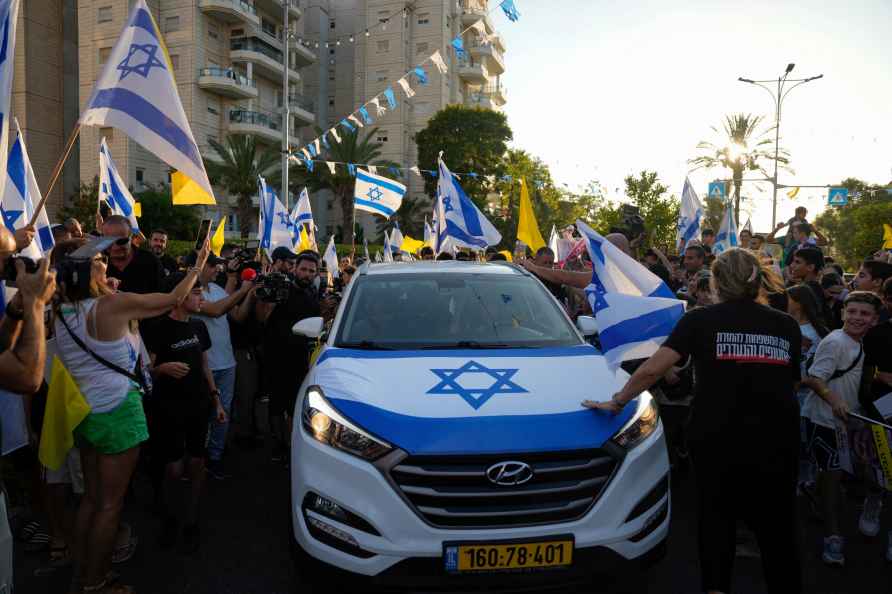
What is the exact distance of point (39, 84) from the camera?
36812mm

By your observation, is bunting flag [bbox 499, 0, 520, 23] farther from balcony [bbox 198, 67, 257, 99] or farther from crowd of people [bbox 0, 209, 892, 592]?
balcony [bbox 198, 67, 257, 99]

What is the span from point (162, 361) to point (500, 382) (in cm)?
244

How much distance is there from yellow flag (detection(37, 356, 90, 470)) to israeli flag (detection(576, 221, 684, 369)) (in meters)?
2.79

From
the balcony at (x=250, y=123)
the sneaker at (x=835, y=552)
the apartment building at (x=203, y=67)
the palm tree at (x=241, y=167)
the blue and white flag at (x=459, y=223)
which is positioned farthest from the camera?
the balcony at (x=250, y=123)

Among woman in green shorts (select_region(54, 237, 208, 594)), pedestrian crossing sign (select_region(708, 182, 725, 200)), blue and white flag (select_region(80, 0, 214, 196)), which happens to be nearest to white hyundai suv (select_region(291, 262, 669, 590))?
woman in green shorts (select_region(54, 237, 208, 594))

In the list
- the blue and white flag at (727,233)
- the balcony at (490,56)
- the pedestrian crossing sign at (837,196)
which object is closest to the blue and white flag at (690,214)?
the blue and white flag at (727,233)

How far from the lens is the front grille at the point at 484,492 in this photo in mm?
2850

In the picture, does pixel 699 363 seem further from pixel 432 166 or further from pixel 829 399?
pixel 432 166

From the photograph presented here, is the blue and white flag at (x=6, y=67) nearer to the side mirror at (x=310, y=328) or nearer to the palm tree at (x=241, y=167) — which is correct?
the side mirror at (x=310, y=328)

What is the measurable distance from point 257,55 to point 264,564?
42.7 m

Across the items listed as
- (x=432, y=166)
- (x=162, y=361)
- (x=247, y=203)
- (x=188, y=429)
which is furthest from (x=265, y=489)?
(x=432, y=166)

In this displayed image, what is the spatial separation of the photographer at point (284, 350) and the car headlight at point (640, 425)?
3.55 meters

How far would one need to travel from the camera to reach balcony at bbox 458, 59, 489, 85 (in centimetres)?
5878

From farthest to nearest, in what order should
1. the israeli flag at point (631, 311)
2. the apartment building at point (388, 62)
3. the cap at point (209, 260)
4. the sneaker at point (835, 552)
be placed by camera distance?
the apartment building at point (388, 62), the cap at point (209, 260), the sneaker at point (835, 552), the israeli flag at point (631, 311)
